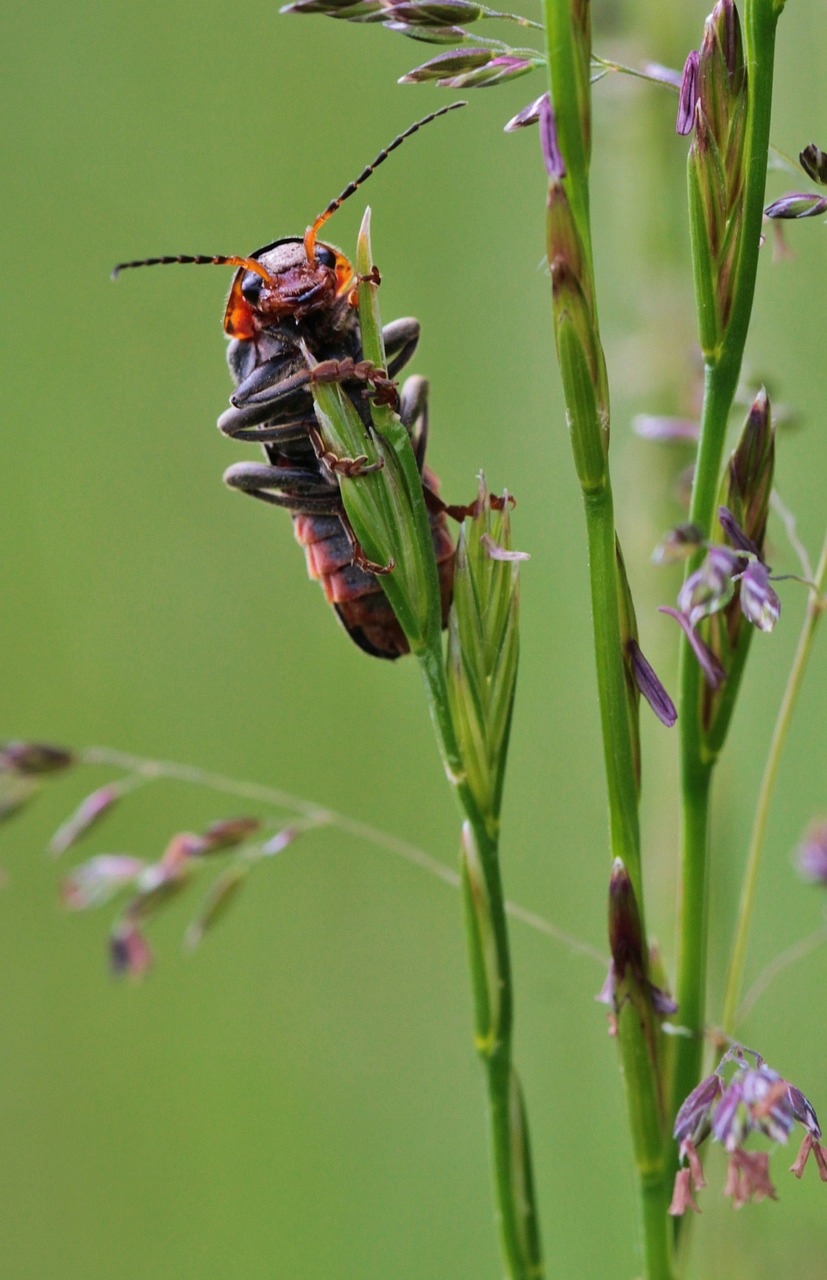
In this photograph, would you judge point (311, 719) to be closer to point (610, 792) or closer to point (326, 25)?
point (326, 25)

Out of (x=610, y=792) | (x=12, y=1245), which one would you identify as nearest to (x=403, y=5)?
(x=610, y=792)

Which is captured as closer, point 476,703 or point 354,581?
point 476,703

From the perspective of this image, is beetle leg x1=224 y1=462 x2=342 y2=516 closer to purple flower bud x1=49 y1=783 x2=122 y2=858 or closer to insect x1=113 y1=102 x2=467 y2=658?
insect x1=113 y1=102 x2=467 y2=658

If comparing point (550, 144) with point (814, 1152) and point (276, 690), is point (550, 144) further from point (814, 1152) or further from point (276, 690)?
point (276, 690)

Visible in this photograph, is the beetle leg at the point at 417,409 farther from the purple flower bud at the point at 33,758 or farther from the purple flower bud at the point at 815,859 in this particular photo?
the purple flower bud at the point at 815,859

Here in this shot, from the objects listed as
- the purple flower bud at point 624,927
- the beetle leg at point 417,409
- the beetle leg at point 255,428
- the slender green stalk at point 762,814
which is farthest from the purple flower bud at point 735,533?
the beetle leg at point 255,428

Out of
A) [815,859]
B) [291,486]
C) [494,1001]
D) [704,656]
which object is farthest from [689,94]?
[291,486]
